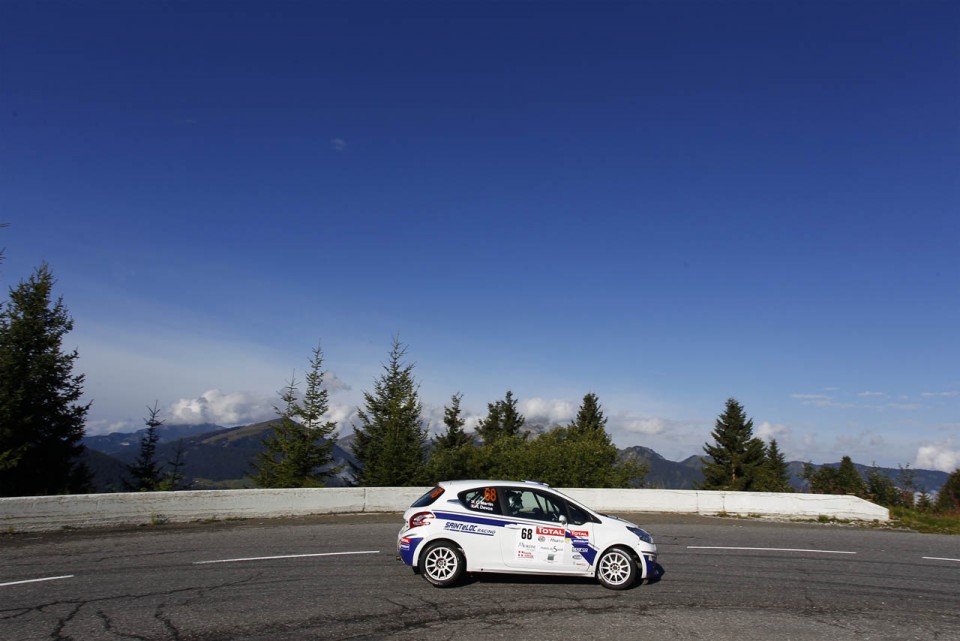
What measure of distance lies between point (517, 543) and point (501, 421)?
188 feet

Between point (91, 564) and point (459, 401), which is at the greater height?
point (459, 401)

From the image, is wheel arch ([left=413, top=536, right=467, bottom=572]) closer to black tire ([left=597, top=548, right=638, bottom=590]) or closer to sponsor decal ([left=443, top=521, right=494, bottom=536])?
sponsor decal ([left=443, top=521, right=494, bottom=536])

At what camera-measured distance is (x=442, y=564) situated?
8664 mm

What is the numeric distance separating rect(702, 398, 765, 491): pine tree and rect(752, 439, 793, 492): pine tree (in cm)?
108

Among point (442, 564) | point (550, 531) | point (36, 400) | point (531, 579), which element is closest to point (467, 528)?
point (442, 564)

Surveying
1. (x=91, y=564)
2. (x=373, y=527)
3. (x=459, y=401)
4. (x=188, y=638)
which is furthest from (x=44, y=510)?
(x=459, y=401)

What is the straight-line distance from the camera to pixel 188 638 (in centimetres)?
624

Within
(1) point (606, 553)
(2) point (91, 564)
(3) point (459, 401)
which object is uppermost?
(3) point (459, 401)

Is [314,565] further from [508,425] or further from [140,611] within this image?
[508,425]

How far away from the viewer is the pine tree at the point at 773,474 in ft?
183

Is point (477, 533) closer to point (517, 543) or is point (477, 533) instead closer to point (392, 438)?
point (517, 543)

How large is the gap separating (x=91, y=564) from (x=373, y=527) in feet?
21.0

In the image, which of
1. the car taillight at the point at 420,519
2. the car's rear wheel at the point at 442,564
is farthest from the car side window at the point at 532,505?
the car taillight at the point at 420,519

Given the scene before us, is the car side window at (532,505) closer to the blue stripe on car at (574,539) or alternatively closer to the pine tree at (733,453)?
the blue stripe on car at (574,539)
